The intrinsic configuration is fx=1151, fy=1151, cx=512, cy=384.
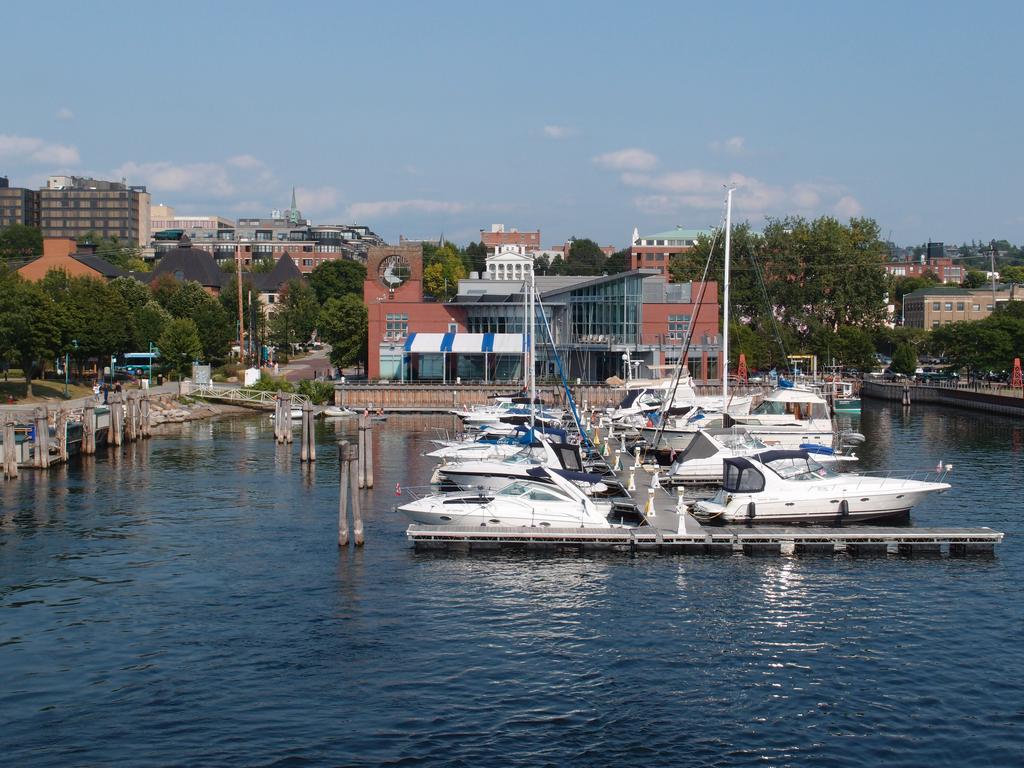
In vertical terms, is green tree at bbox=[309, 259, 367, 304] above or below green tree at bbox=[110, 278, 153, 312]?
above

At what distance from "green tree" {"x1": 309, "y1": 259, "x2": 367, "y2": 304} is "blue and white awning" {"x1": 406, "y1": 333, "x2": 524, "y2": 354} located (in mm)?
69599

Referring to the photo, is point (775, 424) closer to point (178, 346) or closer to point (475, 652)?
point (475, 652)

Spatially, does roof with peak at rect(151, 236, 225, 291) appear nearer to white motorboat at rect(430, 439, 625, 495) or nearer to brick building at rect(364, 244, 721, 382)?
brick building at rect(364, 244, 721, 382)

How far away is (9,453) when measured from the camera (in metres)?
56.6

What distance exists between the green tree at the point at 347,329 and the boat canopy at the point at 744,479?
7602 cm

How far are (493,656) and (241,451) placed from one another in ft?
143

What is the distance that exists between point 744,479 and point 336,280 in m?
141

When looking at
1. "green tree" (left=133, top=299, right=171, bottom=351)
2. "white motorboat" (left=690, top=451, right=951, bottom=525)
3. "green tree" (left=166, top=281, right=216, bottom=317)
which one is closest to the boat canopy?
"white motorboat" (left=690, top=451, right=951, bottom=525)

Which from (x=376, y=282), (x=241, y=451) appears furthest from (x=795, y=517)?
(x=376, y=282)

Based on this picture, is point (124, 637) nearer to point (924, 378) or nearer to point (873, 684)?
point (873, 684)

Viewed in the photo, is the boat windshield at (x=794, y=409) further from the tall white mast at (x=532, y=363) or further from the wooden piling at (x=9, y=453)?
the wooden piling at (x=9, y=453)

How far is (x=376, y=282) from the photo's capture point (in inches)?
4407

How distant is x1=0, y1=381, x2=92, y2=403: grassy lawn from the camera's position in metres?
85.9

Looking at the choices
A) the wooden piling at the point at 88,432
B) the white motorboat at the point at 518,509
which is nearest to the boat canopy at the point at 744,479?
the white motorboat at the point at 518,509
